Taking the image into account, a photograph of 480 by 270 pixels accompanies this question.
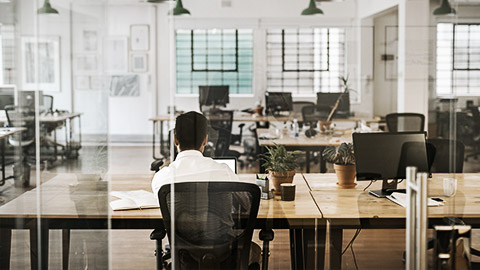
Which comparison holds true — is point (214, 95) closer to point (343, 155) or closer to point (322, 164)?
point (322, 164)

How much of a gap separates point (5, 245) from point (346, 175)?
181 centimetres

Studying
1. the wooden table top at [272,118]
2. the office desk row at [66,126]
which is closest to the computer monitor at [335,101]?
the wooden table top at [272,118]

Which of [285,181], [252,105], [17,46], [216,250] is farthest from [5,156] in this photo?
[252,105]

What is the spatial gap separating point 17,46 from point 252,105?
1.73 metres

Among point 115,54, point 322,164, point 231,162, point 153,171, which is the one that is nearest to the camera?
point 115,54

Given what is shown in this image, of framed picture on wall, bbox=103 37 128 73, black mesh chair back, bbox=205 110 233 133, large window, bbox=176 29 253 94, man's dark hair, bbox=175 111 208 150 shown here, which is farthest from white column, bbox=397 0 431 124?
framed picture on wall, bbox=103 37 128 73

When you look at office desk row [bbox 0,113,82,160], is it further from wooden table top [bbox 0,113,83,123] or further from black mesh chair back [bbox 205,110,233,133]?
black mesh chair back [bbox 205,110,233,133]

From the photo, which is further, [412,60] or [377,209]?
[412,60]

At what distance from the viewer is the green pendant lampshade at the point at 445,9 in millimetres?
3517

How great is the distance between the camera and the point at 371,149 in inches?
133

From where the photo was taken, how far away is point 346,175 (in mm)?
3602

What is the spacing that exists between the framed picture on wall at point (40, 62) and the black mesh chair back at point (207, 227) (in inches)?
32.1

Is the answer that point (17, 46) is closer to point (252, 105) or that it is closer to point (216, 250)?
point (216, 250)

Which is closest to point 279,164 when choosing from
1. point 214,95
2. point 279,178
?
point 279,178
